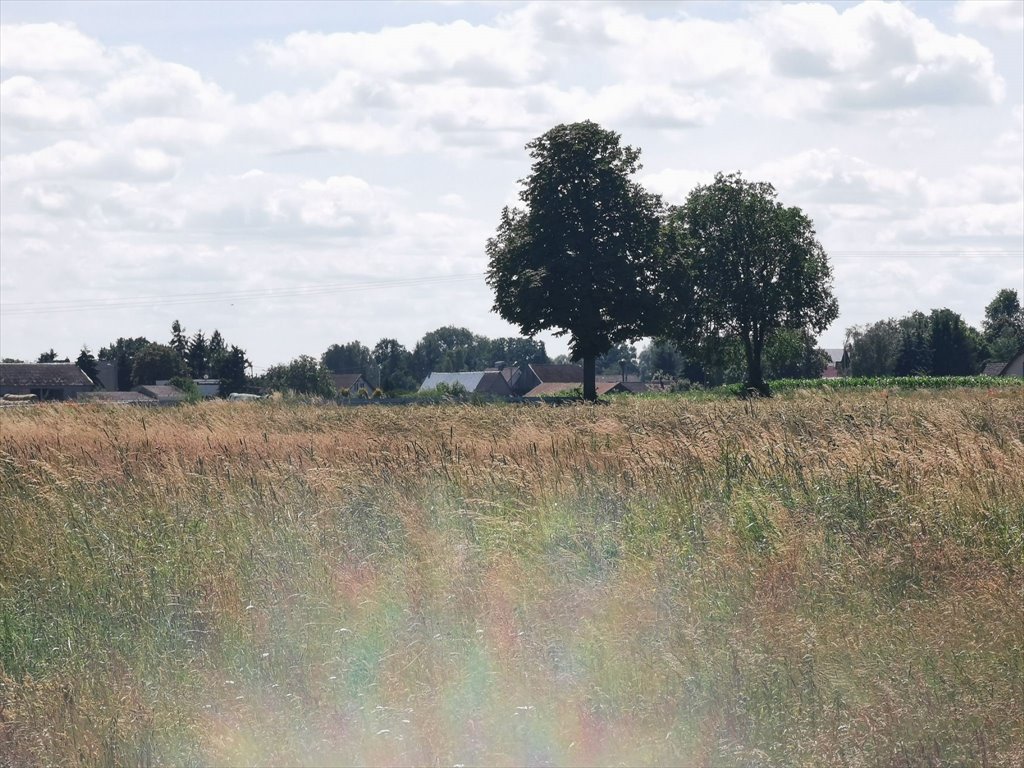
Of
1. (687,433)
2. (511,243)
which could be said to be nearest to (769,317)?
(511,243)

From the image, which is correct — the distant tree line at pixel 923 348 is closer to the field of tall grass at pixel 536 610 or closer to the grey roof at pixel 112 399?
the grey roof at pixel 112 399

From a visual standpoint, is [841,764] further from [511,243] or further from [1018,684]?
[511,243]

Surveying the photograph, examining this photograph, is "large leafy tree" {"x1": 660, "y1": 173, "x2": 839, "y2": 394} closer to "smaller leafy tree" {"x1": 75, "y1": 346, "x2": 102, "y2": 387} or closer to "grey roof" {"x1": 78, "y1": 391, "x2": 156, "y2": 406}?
"grey roof" {"x1": 78, "y1": 391, "x2": 156, "y2": 406}

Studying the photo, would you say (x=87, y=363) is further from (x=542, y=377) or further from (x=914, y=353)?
(x=914, y=353)

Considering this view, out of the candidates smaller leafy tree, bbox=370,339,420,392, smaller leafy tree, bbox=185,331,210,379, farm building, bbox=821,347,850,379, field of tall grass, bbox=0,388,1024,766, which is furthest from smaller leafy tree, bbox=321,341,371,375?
field of tall grass, bbox=0,388,1024,766

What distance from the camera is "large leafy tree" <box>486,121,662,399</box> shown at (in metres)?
53.8

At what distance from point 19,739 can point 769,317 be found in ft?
223

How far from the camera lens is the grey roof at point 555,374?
13675 cm

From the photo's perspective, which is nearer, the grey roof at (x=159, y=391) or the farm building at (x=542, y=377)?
the grey roof at (x=159, y=391)

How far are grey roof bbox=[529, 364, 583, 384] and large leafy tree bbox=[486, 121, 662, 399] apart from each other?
261 feet

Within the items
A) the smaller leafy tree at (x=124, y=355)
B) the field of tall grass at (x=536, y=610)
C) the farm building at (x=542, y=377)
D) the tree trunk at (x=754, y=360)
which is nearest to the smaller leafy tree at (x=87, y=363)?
the smaller leafy tree at (x=124, y=355)

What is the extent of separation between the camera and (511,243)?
55875 millimetres

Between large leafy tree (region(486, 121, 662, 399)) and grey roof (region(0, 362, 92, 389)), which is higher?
large leafy tree (region(486, 121, 662, 399))

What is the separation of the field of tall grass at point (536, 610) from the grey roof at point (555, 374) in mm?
124992
